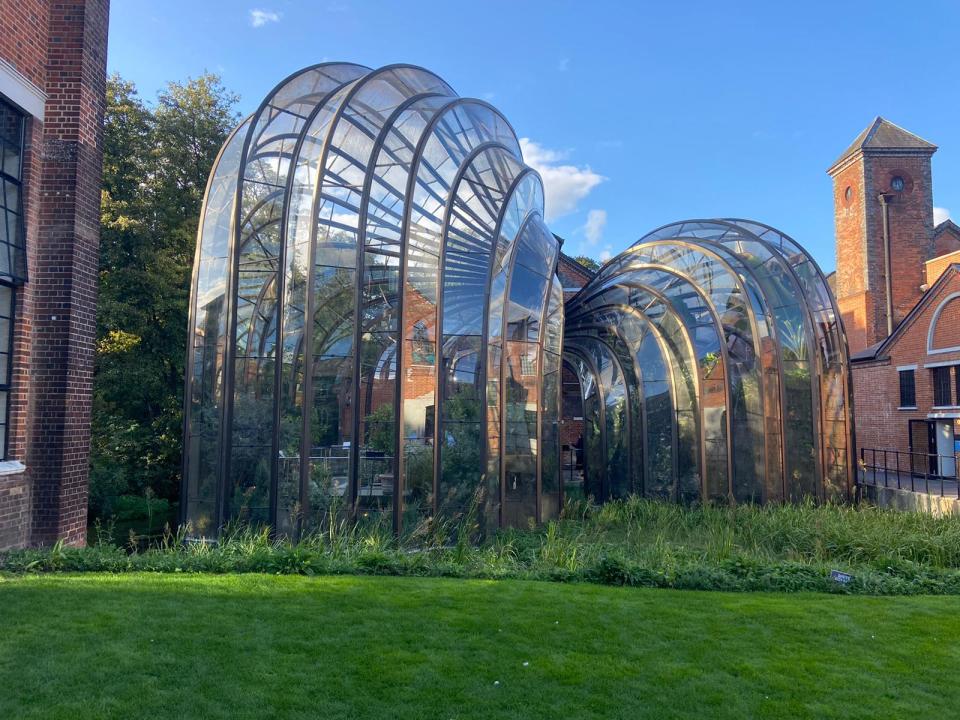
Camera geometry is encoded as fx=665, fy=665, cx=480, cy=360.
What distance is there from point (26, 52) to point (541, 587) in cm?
952

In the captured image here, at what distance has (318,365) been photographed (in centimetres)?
1086

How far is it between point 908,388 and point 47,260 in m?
24.6

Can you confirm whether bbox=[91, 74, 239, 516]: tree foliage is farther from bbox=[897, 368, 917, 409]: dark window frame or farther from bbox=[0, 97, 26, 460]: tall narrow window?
bbox=[897, 368, 917, 409]: dark window frame

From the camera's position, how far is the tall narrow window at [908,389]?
22.3 metres

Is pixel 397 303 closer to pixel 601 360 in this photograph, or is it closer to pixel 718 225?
pixel 601 360

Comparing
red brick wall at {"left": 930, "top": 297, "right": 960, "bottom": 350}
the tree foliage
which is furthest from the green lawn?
red brick wall at {"left": 930, "top": 297, "right": 960, "bottom": 350}

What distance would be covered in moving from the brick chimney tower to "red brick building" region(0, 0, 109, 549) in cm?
3398

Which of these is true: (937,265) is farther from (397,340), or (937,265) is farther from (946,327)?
(397,340)

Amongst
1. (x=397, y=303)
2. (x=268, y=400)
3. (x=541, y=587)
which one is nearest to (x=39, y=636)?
(x=541, y=587)

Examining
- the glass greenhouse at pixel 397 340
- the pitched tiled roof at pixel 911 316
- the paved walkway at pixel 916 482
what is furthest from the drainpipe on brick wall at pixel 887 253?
the glass greenhouse at pixel 397 340

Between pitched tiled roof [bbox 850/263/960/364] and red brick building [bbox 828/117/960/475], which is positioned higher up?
red brick building [bbox 828/117/960/475]

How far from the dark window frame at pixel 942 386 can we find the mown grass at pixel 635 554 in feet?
Answer: 33.4

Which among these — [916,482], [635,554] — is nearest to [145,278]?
[635,554]

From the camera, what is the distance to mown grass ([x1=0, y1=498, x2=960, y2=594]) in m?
7.70
